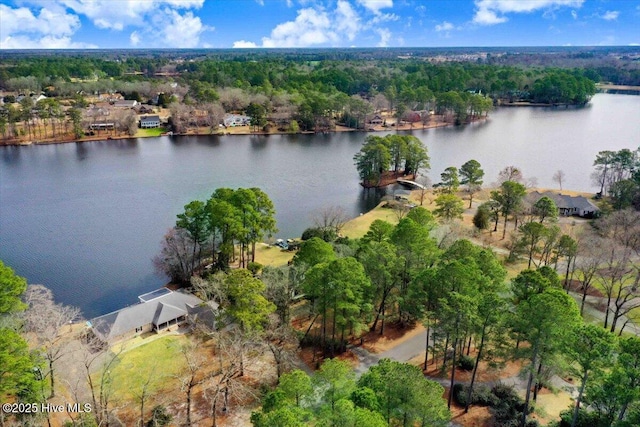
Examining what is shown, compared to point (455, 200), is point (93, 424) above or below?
below

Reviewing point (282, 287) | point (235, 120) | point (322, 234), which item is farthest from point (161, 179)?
point (282, 287)

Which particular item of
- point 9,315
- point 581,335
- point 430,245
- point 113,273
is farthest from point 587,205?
point 9,315

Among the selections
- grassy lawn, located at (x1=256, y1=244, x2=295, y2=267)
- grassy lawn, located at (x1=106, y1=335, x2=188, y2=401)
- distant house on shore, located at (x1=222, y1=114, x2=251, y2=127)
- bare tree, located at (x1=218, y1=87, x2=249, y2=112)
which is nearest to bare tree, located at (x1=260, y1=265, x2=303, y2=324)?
grassy lawn, located at (x1=106, y1=335, x2=188, y2=401)

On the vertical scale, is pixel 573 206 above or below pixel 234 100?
below

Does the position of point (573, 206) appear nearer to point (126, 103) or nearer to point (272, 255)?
point (272, 255)

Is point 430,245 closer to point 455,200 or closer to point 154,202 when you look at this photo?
point 455,200

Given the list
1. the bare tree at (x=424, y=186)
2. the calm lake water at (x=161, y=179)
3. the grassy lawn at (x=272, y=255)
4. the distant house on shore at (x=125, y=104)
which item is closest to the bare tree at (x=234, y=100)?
the calm lake water at (x=161, y=179)

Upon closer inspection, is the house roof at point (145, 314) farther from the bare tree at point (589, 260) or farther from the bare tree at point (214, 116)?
the bare tree at point (214, 116)
